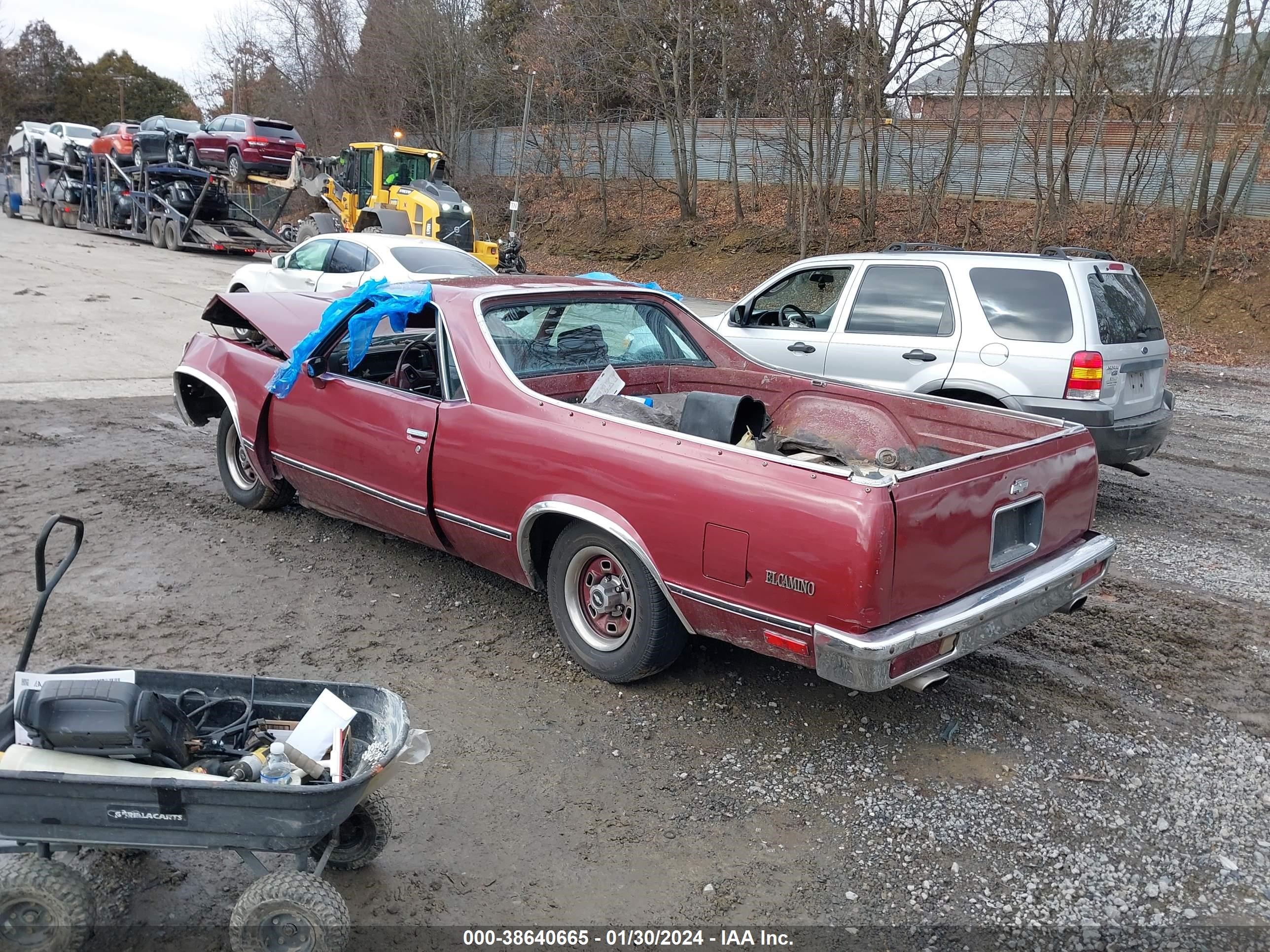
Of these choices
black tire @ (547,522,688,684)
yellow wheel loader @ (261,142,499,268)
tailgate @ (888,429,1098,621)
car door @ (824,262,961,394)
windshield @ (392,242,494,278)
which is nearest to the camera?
tailgate @ (888,429,1098,621)

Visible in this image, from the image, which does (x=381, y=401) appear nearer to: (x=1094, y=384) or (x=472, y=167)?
(x=1094, y=384)

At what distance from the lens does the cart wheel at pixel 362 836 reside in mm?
3041

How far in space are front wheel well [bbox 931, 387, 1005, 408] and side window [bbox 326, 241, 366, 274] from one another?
7934 mm

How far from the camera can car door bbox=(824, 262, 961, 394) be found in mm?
6992

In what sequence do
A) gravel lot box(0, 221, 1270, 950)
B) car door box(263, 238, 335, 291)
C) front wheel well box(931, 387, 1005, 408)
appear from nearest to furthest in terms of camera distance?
gravel lot box(0, 221, 1270, 950) < front wheel well box(931, 387, 1005, 408) < car door box(263, 238, 335, 291)

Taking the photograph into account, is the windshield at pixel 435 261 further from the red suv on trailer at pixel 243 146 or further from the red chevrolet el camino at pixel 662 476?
the red suv on trailer at pixel 243 146

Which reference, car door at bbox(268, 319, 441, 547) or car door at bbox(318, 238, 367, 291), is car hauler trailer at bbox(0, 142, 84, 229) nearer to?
car door at bbox(318, 238, 367, 291)

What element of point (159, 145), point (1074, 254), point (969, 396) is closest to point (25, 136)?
point (159, 145)

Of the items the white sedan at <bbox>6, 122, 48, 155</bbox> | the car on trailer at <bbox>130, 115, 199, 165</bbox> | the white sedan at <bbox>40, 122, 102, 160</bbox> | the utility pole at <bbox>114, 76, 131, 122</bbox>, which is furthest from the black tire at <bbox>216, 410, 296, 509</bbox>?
the utility pole at <bbox>114, 76, 131, 122</bbox>

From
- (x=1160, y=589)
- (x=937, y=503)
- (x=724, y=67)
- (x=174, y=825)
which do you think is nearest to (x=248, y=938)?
(x=174, y=825)

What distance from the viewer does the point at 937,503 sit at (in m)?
3.49

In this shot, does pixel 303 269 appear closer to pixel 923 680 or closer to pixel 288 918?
pixel 923 680

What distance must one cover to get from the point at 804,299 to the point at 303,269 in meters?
7.67

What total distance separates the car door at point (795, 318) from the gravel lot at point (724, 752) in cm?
252
